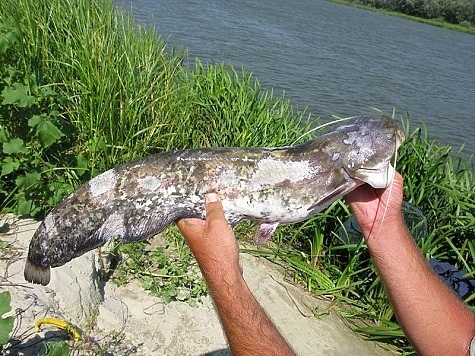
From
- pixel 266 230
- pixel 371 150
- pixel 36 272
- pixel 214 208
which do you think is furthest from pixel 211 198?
pixel 36 272

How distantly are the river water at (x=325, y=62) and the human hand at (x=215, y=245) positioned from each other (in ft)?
17.2

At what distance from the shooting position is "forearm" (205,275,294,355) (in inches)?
79.0

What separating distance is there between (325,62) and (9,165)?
10645 millimetres

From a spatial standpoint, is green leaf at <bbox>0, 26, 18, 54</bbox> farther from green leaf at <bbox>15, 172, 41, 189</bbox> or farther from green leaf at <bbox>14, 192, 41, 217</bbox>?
green leaf at <bbox>14, 192, 41, 217</bbox>

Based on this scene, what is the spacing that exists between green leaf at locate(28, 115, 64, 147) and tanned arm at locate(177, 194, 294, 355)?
1.82 meters

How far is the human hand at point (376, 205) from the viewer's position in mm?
2457

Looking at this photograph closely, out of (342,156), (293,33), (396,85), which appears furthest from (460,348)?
(293,33)

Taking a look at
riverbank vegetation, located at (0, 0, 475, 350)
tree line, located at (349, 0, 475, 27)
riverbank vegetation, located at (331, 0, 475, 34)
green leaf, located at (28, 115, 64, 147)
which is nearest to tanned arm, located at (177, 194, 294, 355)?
riverbank vegetation, located at (0, 0, 475, 350)

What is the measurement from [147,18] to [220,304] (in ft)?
33.2

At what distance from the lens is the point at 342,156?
228cm

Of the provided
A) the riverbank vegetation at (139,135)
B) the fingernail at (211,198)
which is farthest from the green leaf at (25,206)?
the fingernail at (211,198)

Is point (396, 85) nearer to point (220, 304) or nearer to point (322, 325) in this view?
point (322, 325)

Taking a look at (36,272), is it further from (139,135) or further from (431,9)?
(431,9)

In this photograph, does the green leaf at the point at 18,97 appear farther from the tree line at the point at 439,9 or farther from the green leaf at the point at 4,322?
the tree line at the point at 439,9
